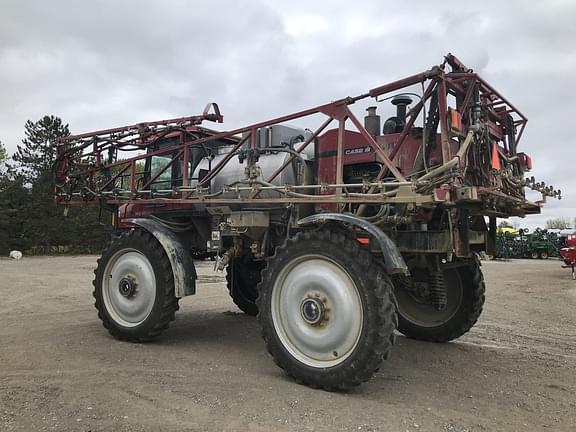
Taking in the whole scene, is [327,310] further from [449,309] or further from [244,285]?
[244,285]

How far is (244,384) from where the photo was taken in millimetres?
4629

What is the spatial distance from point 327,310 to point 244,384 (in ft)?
3.42

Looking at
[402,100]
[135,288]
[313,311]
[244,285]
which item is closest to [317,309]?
[313,311]

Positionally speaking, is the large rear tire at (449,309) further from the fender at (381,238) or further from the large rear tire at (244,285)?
the large rear tire at (244,285)

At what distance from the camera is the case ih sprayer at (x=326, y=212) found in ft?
14.8

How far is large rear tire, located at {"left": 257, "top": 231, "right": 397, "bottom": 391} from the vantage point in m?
4.28

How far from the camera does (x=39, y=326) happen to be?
24.0 ft

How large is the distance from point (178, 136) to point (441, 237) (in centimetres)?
411

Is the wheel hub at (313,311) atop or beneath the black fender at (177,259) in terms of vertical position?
beneath

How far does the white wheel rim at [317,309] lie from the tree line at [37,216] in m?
28.7

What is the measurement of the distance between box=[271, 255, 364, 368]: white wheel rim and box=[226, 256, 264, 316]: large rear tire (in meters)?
3.55

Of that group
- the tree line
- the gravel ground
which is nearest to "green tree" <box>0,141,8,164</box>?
the tree line

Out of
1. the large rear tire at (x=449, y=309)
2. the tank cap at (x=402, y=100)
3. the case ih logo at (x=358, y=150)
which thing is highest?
the tank cap at (x=402, y=100)

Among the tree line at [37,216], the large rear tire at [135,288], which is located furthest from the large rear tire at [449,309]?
the tree line at [37,216]
